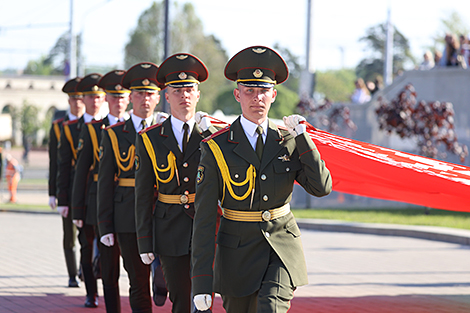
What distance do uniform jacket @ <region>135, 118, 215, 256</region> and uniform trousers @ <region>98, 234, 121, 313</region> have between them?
1.10 m

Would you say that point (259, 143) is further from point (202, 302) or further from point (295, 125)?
point (202, 302)

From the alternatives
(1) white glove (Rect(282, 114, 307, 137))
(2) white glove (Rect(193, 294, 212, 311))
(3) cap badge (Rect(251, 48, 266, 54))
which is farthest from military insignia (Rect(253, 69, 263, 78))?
(2) white glove (Rect(193, 294, 212, 311))

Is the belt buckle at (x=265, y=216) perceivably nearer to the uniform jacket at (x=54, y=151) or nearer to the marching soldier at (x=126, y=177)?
the marching soldier at (x=126, y=177)

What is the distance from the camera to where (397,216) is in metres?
16.0

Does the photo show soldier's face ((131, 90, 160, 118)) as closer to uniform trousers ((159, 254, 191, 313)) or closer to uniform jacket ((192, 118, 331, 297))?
uniform trousers ((159, 254, 191, 313))

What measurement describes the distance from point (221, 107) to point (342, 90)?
2323 cm

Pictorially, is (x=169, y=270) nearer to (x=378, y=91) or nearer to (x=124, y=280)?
(x=124, y=280)

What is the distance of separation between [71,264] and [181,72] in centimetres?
374

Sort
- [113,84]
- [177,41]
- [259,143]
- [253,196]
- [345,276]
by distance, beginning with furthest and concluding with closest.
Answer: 1. [177,41]
2. [345,276]
3. [113,84]
4. [259,143]
5. [253,196]

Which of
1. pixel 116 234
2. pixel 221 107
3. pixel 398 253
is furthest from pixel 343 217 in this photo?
pixel 221 107

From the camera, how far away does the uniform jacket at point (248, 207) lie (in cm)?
374

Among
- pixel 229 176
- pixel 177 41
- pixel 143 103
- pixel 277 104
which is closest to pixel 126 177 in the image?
pixel 143 103

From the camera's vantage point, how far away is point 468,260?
33.4ft

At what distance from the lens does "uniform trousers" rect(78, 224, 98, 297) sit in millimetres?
6805
